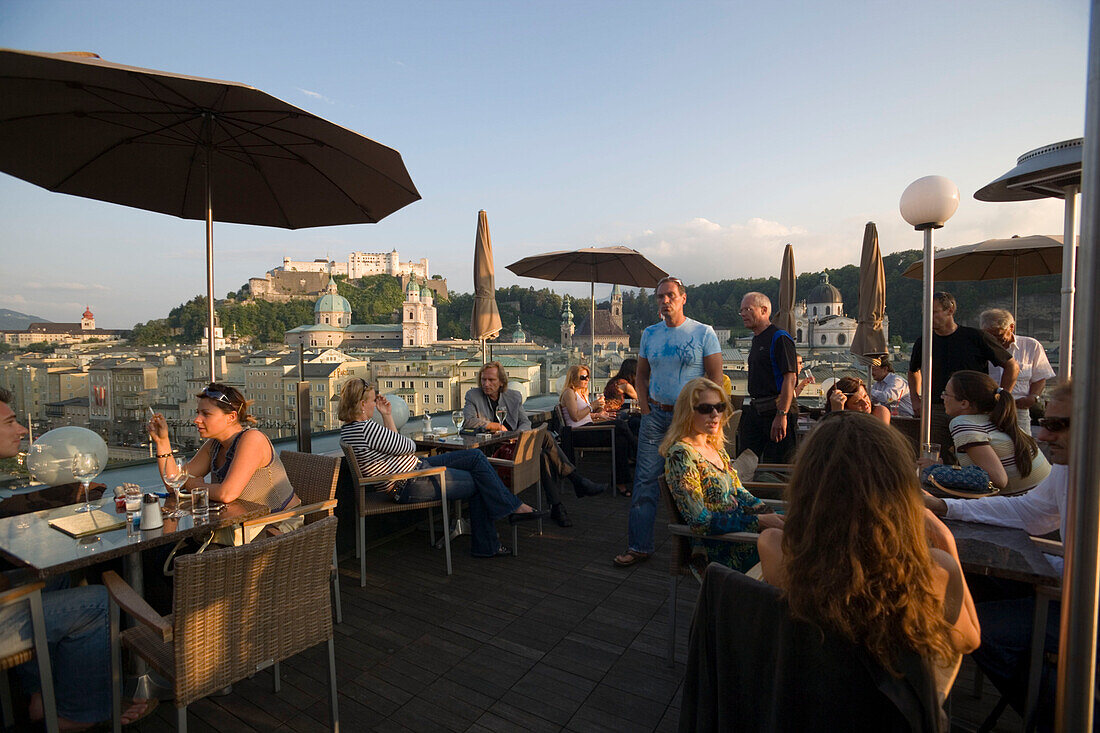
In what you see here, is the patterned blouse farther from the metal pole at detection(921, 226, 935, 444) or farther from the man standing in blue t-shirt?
the metal pole at detection(921, 226, 935, 444)

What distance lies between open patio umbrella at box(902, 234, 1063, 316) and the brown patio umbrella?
1.06 feet

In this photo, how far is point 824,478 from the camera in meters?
1.12

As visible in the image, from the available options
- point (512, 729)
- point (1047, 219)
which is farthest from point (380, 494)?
point (1047, 219)

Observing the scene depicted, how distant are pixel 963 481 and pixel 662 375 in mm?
1615

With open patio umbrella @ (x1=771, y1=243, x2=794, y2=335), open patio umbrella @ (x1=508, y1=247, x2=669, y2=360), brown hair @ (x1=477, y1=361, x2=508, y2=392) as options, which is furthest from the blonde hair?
open patio umbrella @ (x1=771, y1=243, x2=794, y2=335)

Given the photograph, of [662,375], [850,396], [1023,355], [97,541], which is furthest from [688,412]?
[1023,355]

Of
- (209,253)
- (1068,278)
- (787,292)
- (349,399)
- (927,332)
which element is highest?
(787,292)

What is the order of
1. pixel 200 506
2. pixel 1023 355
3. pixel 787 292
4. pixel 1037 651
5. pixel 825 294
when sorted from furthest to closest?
pixel 825 294 < pixel 787 292 < pixel 1023 355 < pixel 200 506 < pixel 1037 651

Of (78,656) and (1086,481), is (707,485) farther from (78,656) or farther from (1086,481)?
(78,656)

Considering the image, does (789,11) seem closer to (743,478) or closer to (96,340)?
(743,478)

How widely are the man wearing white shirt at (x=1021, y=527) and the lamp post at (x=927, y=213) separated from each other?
3.88 ft

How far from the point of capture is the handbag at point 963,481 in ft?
7.24

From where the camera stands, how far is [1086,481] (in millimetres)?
762

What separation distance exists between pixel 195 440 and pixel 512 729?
2.71 metres
